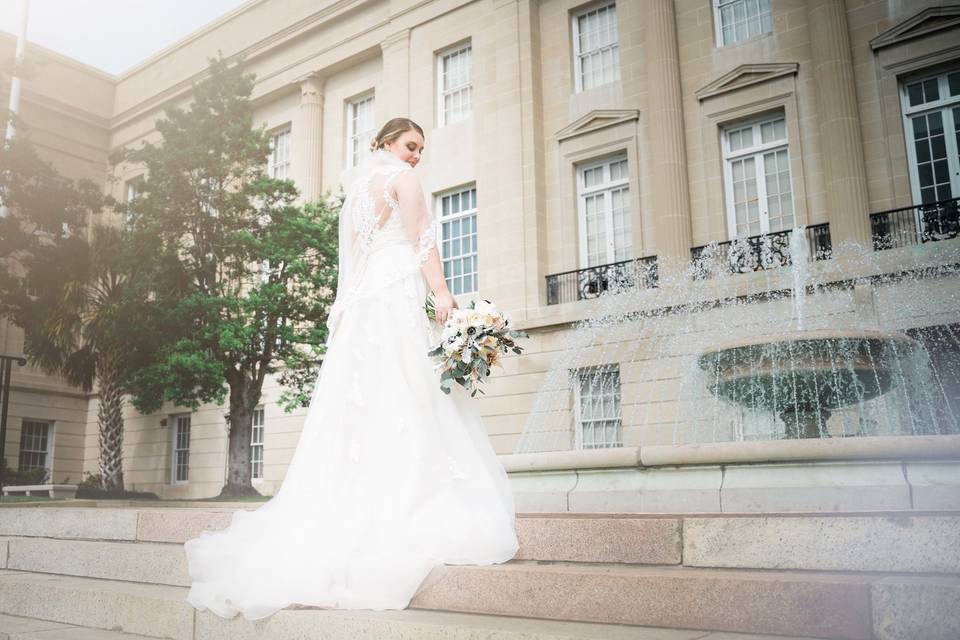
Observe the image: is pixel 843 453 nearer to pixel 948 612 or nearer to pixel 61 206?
pixel 948 612

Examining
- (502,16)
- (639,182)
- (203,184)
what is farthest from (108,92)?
(639,182)

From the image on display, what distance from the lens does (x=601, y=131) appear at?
775 inches

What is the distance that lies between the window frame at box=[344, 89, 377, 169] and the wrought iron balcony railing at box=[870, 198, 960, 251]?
14.9 m

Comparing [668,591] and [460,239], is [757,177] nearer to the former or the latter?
[460,239]

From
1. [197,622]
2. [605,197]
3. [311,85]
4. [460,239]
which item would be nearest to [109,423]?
[311,85]

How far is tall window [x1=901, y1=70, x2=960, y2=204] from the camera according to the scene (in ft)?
50.2

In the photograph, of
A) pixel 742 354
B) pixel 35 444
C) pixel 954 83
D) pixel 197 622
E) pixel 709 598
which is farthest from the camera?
pixel 35 444

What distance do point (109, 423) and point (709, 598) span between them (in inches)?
991

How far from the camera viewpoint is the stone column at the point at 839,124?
15.6 metres

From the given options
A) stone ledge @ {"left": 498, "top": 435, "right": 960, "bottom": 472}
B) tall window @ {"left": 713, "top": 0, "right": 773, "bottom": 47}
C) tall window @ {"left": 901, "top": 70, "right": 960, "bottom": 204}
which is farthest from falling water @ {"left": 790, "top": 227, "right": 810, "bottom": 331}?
stone ledge @ {"left": 498, "top": 435, "right": 960, "bottom": 472}

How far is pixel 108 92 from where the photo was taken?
3325 cm

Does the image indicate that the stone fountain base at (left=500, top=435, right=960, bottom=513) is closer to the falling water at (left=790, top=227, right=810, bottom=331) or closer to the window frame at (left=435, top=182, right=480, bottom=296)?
the falling water at (left=790, top=227, right=810, bottom=331)

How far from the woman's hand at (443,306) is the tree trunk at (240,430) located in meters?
16.8

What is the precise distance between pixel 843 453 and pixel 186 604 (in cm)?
495
